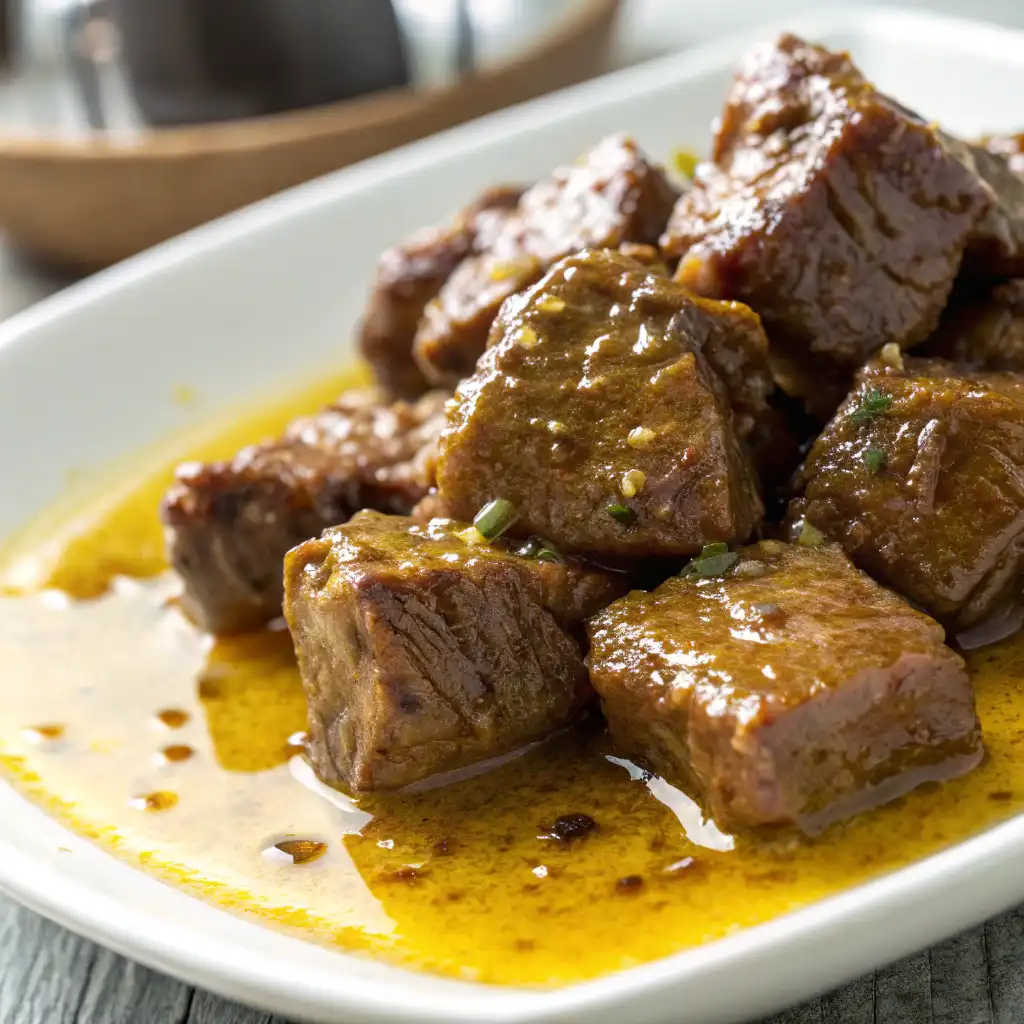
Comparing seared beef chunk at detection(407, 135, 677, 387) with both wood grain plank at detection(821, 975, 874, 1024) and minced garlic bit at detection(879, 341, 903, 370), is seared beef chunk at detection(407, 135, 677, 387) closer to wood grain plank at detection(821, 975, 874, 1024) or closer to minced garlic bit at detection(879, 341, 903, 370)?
minced garlic bit at detection(879, 341, 903, 370)

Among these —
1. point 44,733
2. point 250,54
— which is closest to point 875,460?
point 44,733

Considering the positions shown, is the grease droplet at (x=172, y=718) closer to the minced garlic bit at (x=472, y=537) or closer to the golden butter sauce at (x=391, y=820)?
the golden butter sauce at (x=391, y=820)

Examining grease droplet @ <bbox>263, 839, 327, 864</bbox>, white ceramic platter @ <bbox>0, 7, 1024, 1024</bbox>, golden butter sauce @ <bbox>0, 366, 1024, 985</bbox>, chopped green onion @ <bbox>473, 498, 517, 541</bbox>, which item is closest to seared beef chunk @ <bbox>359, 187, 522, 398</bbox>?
white ceramic platter @ <bbox>0, 7, 1024, 1024</bbox>

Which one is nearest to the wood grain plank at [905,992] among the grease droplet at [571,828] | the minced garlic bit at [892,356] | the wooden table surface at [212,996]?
the wooden table surface at [212,996]

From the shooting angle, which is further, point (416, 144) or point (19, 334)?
point (416, 144)

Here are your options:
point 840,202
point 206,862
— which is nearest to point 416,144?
point 840,202

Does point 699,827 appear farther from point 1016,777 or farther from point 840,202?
point 840,202
